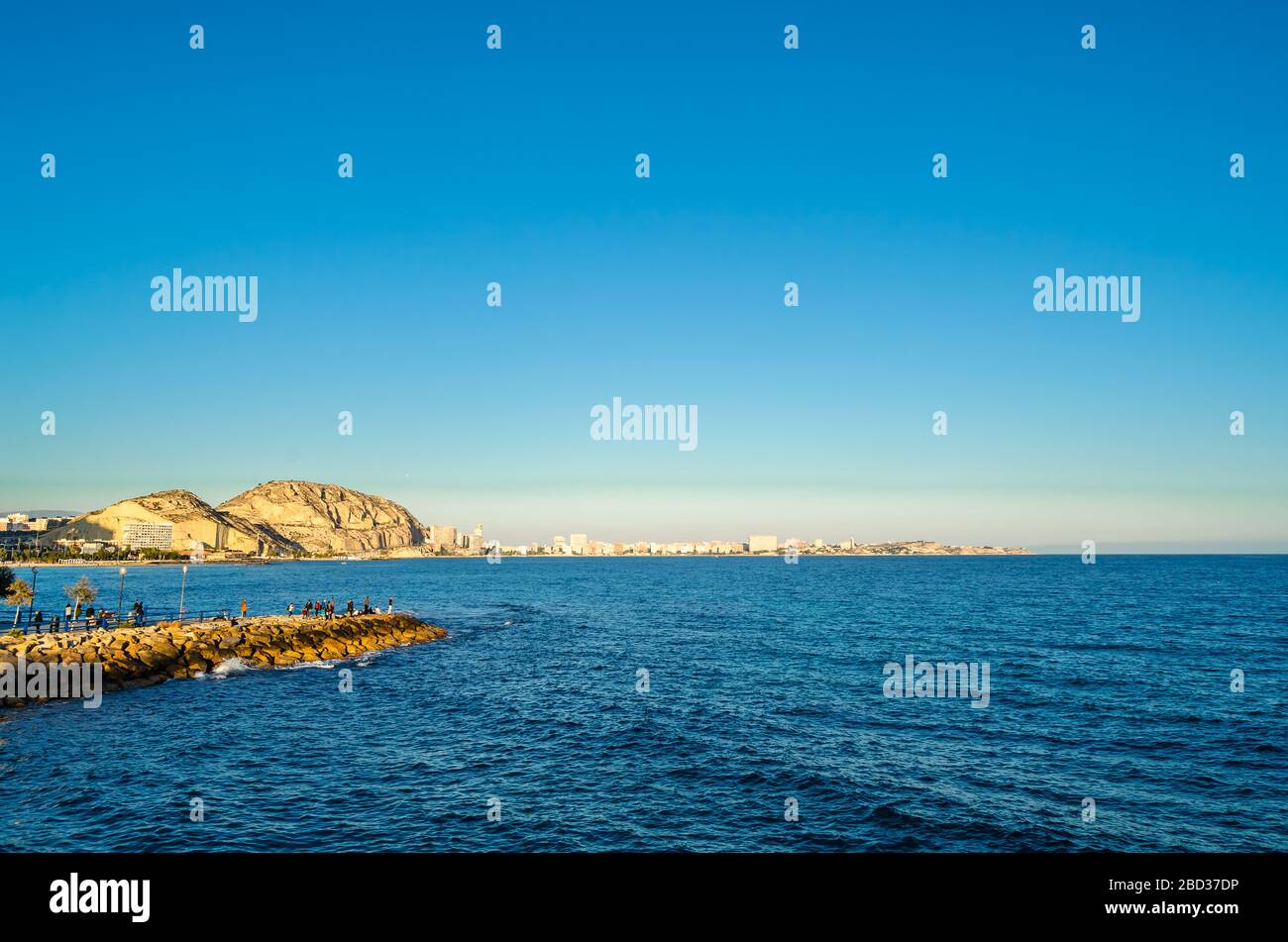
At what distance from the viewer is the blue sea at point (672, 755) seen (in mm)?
23484

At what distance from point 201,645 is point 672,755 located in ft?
126

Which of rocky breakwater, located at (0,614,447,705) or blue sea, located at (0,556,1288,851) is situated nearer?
blue sea, located at (0,556,1288,851)

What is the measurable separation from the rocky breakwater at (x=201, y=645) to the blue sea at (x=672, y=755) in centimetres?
247

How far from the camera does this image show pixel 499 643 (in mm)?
68438

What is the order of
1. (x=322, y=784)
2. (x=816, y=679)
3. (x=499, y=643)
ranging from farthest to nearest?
1. (x=499, y=643)
2. (x=816, y=679)
3. (x=322, y=784)

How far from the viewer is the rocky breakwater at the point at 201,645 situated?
4556cm

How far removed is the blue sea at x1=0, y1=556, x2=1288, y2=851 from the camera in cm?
2348

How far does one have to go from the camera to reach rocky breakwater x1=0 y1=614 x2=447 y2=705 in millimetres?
45562

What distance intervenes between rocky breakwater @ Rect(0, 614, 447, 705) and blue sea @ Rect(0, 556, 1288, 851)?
247cm

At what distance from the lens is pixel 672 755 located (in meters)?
32.1

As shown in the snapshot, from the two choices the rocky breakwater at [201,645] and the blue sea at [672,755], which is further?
the rocky breakwater at [201,645]
